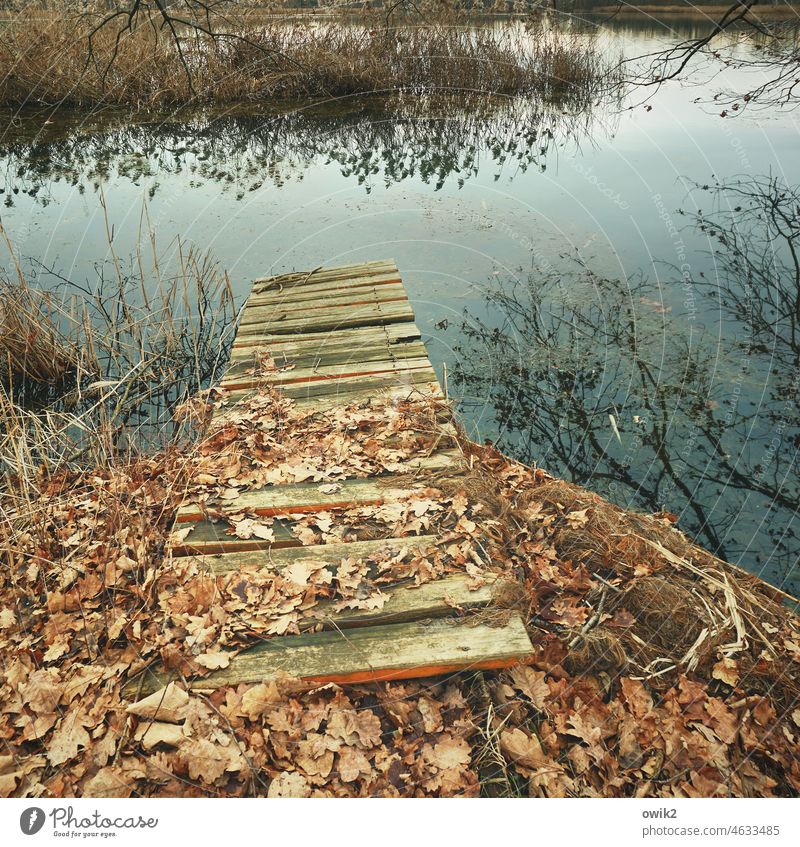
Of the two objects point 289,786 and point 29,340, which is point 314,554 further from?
point 29,340

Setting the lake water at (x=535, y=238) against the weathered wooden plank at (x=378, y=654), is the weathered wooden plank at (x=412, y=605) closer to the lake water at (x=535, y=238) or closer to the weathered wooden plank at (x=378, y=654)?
the weathered wooden plank at (x=378, y=654)

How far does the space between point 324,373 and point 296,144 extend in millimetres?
7180

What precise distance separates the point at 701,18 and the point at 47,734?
69.6 ft

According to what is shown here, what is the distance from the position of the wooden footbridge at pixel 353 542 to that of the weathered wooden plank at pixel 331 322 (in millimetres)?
10

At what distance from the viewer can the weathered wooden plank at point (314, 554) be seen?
107 inches

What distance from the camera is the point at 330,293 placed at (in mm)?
5961

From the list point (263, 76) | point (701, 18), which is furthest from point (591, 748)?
point (701, 18)

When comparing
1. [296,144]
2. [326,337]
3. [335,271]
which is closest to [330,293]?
[335,271]

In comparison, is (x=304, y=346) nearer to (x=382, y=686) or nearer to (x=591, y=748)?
(x=382, y=686)

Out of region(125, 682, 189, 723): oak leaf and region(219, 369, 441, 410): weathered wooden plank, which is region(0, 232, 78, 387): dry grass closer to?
region(219, 369, 441, 410): weathered wooden plank

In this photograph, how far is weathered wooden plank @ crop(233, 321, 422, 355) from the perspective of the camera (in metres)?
5.02

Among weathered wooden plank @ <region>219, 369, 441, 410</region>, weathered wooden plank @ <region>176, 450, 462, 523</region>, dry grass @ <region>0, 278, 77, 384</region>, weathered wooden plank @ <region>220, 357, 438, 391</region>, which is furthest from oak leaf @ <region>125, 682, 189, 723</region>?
dry grass @ <region>0, 278, 77, 384</region>
